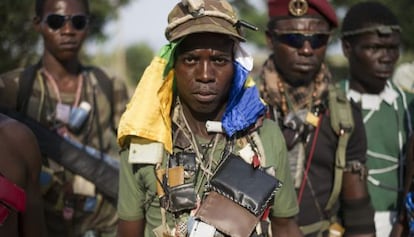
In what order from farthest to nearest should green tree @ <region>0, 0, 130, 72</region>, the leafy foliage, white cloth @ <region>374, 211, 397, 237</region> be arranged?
the leafy foliage < green tree @ <region>0, 0, 130, 72</region> < white cloth @ <region>374, 211, 397, 237</region>

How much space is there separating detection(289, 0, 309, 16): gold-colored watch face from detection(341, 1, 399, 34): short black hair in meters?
0.69

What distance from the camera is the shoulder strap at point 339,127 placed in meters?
5.20

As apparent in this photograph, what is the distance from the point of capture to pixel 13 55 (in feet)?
25.9

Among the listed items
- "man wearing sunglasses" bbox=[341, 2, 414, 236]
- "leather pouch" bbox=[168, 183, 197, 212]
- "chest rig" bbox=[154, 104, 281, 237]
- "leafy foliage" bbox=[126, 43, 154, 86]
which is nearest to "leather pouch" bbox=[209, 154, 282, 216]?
"chest rig" bbox=[154, 104, 281, 237]

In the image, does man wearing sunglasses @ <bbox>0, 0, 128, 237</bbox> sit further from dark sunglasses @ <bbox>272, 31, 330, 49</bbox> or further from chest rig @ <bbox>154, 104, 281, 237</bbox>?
chest rig @ <bbox>154, 104, 281, 237</bbox>

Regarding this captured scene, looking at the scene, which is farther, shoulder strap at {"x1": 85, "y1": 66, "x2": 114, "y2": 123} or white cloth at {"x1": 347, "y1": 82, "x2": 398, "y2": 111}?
shoulder strap at {"x1": 85, "y1": 66, "x2": 114, "y2": 123}

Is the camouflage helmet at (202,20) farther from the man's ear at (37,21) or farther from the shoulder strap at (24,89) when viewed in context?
the man's ear at (37,21)

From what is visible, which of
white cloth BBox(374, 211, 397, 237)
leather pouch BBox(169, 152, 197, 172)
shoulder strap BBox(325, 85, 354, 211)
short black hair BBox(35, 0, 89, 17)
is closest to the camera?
leather pouch BBox(169, 152, 197, 172)

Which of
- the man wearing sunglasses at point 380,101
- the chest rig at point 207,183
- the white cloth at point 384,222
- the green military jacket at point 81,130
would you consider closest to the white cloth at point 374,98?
the man wearing sunglasses at point 380,101

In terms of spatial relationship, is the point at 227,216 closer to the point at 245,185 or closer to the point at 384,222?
the point at 245,185

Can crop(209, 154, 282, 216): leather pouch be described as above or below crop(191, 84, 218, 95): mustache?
below

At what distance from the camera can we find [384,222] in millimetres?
5809

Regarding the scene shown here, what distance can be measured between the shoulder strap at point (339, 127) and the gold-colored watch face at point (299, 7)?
0.55 metres

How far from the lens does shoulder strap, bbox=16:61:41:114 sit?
6.04 meters
